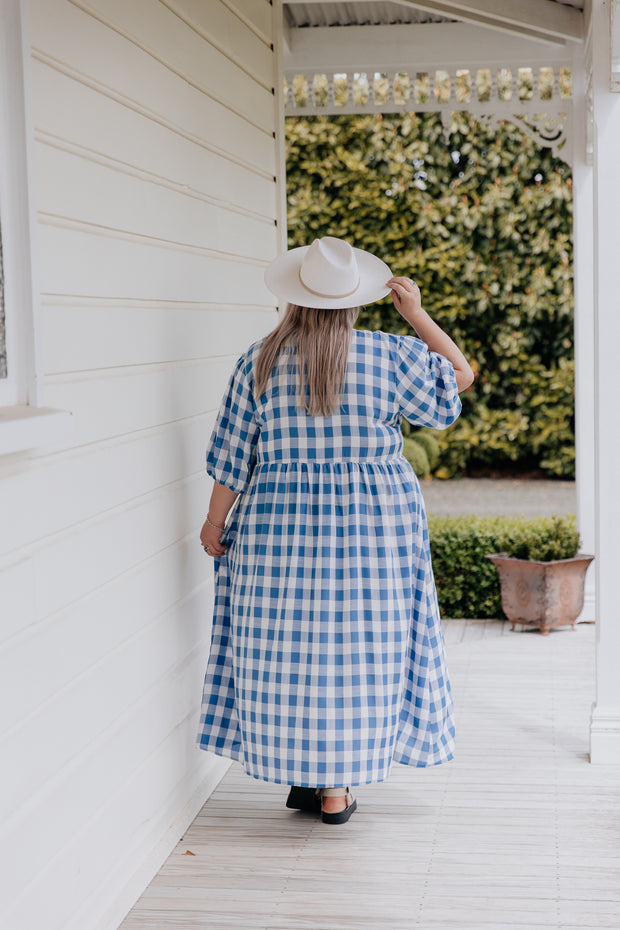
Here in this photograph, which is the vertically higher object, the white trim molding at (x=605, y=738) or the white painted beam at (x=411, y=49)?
the white painted beam at (x=411, y=49)

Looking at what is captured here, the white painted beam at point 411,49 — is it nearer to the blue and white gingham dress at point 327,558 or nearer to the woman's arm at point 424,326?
the woman's arm at point 424,326

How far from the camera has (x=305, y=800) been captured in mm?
3375

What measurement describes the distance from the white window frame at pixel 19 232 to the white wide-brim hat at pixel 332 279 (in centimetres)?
108

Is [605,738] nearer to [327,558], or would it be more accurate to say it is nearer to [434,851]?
[434,851]

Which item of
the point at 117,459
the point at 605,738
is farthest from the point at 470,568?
the point at 117,459

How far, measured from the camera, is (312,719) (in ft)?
9.98

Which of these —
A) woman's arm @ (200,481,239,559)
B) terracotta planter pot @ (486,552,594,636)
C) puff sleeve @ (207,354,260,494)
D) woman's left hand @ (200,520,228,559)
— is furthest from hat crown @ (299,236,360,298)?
terracotta planter pot @ (486,552,594,636)

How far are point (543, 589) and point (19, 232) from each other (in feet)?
12.8

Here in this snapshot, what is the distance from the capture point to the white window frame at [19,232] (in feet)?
6.52

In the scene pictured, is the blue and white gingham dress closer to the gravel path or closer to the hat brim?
the hat brim

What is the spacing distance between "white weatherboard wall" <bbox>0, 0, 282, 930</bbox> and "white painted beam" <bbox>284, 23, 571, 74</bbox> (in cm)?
178

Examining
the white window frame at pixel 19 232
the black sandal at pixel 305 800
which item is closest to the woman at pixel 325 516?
the black sandal at pixel 305 800

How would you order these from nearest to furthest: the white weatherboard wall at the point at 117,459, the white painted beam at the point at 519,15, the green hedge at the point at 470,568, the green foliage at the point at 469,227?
1. the white weatherboard wall at the point at 117,459
2. the white painted beam at the point at 519,15
3. the green hedge at the point at 470,568
4. the green foliage at the point at 469,227

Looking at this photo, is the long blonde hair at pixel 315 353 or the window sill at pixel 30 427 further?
the long blonde hair at pixel 315 353
